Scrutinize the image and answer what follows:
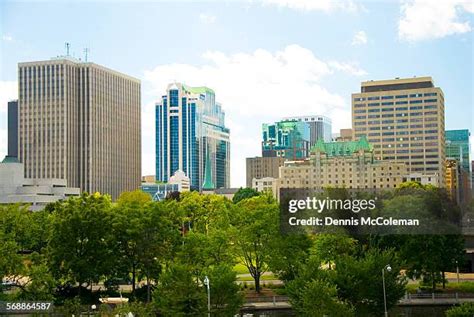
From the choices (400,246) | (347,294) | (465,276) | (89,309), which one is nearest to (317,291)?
(347,294)

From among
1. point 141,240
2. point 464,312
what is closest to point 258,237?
point 141,240

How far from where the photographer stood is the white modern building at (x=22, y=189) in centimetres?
15362

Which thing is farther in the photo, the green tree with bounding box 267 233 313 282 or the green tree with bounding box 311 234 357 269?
the green tree with bounding box 311 234 357 269

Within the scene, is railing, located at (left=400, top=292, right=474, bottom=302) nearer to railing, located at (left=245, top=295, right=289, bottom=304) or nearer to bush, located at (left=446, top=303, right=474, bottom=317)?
railing, located at (left=245, top=295, right=289, bottom=304)

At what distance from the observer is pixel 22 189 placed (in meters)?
156

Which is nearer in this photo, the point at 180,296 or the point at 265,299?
the point at 180,296

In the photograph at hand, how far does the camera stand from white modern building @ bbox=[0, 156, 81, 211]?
153625 millimetres

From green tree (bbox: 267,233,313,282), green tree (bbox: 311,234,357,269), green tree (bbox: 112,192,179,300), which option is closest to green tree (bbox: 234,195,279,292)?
green tree (bbox: 267,233,313,282)

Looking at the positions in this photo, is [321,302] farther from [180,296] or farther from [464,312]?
[180,296]

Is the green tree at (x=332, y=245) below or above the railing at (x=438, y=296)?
above

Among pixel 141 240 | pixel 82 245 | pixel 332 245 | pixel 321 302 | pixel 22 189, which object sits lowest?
pixel 321 302

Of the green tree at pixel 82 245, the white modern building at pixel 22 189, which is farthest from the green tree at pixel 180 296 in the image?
the white modern building at pixel 22 189

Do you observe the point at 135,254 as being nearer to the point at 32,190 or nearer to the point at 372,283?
the point at 372,283

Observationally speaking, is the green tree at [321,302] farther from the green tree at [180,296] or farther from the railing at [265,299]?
the railing at [265,299]
